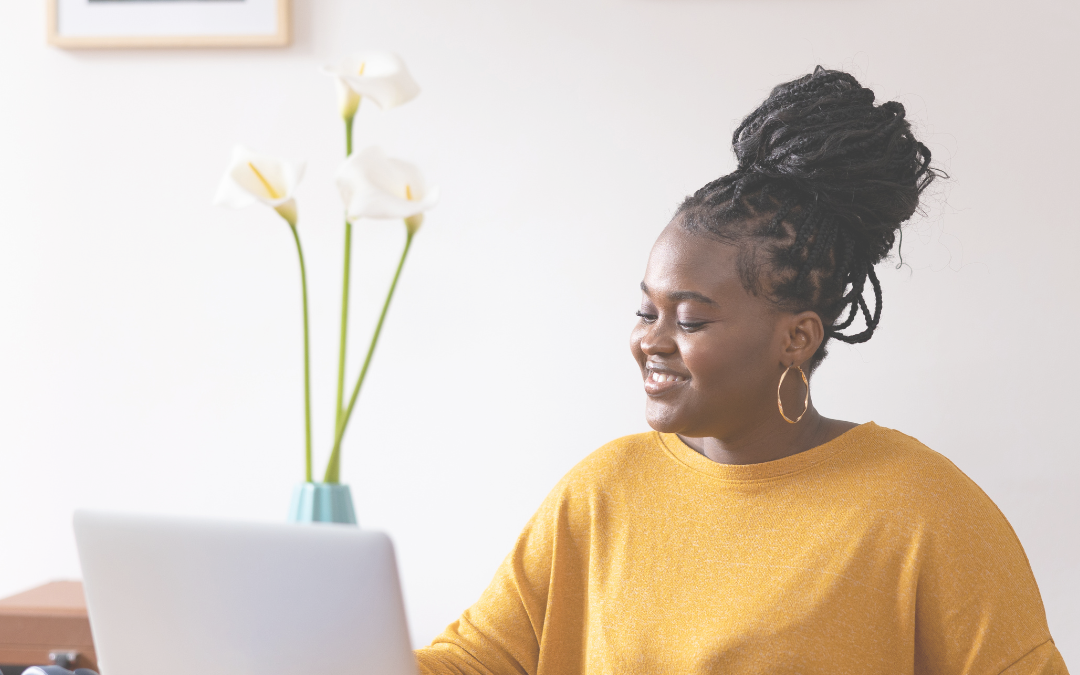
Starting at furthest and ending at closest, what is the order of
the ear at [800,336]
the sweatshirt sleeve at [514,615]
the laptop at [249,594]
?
the sweatshirt sleeve at [514,615], the ear at [800,336], the laptop at [249,594]

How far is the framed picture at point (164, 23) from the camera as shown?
4.51 ft

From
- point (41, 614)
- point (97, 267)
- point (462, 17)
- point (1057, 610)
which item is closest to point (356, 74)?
point (462, 17)

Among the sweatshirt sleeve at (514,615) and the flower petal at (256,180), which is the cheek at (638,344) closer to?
the sweatshirt sleeve at (514,615)

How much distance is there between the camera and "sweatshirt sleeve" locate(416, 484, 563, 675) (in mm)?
1047

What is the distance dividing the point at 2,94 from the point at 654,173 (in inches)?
39.7

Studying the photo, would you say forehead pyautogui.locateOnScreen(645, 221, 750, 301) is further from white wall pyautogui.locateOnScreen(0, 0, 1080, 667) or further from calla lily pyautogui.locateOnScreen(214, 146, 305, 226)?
calla lily pyautogui.locateOnScreen(214, 146, 305, 226)

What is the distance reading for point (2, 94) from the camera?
1.44 metres

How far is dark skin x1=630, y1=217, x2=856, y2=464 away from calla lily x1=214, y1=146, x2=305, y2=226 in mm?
472

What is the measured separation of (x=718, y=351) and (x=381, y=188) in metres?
0.47

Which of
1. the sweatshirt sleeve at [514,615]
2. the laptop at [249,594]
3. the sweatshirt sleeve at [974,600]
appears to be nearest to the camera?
the laptop at [249,594]

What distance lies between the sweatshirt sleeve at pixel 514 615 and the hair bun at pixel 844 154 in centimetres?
44

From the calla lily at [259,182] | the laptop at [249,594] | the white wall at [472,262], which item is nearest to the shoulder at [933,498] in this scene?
the white wall at [472,262]

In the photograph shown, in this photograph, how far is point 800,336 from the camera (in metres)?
0.95

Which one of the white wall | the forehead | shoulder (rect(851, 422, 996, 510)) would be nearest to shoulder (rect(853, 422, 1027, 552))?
shoulder (rect(851, 422, 996, 510))
